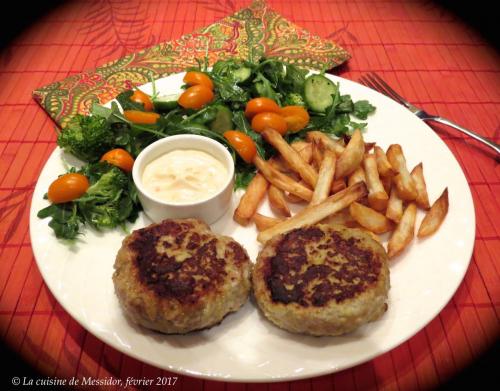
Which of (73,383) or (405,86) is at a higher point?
(405,86)

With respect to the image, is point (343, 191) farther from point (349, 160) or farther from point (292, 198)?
point (292, 198)

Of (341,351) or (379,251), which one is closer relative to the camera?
(341,351)

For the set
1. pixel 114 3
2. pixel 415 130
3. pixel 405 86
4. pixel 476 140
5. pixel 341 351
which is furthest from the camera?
pixel 114 3

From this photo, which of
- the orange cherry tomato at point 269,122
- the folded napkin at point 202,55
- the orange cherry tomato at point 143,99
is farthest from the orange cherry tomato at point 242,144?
the folded napkin at point 202,55

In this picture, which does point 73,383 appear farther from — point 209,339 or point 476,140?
point 476,140

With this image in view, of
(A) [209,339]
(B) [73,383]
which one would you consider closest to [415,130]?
(A) [209,339]

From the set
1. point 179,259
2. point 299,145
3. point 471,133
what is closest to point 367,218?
point 299,145

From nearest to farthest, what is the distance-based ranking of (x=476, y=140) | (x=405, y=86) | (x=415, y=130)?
1. (x=415, y=130)
2. (x=476, y=140)
3. (x=405, y=86)

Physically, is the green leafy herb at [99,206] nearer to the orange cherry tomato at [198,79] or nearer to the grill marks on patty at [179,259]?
the grill marks on patty at [179,259]
